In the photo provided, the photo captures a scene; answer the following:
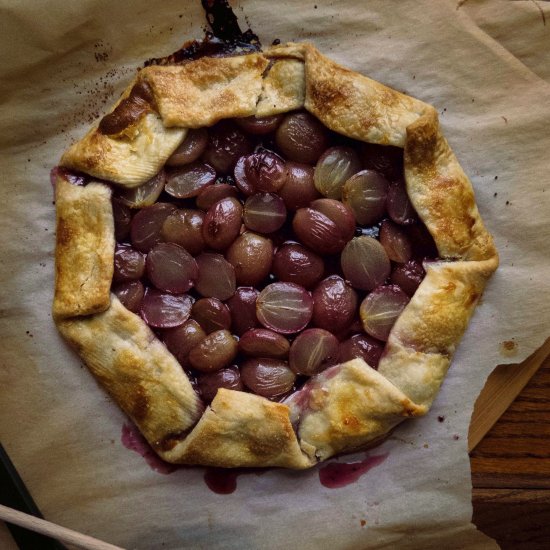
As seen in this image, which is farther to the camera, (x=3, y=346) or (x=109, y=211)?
(x=3, y=346)

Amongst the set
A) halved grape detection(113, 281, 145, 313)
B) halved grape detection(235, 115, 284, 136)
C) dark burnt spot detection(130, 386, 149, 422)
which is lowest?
dark burnt spot detection(130, 386, 149, 422)

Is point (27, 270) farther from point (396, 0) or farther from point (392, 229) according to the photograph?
point (396, 0)

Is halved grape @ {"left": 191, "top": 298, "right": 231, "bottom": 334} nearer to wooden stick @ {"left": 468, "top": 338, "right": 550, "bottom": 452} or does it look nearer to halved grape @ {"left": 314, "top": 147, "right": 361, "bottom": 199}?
halved grape @ {"left": 314, "top": 147, "right": 361, "bottom": 199}

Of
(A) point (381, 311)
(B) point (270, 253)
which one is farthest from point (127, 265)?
(A) point (381, 311)

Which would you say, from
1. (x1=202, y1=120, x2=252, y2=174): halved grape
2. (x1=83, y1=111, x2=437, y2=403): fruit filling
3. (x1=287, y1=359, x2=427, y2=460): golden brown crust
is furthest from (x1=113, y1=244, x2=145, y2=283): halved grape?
(x1=287, y1=359, x2=427, y2=460): golden brown crust

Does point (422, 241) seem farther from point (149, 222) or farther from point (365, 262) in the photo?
point (149, 222)

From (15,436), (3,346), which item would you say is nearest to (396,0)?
(3,346)

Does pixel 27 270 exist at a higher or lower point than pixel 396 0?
lower
